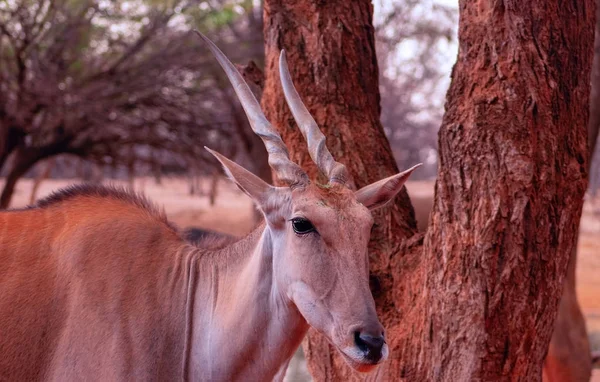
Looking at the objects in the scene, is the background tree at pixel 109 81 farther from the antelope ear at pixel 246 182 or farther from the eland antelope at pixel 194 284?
the antelope ear at pixel 246 182

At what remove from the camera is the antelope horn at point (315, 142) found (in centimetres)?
294

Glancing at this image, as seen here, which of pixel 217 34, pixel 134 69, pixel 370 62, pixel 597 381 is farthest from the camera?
pixel 217 34

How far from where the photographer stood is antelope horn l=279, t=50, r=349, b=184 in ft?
9.64

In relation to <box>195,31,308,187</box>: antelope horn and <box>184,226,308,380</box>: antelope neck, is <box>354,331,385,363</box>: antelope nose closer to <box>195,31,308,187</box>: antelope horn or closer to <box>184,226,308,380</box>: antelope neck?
<box>184,226,308,380</box>: antelope neck

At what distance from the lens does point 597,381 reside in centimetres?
641

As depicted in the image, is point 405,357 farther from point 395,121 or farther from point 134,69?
point 395,121

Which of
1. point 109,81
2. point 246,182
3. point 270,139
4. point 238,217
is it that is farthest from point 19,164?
point 238,217

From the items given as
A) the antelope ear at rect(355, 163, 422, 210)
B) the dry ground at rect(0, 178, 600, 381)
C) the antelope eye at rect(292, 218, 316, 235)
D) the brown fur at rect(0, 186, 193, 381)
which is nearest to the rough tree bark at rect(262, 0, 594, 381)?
the antelope ear at rect(355, 163, 422, 210)

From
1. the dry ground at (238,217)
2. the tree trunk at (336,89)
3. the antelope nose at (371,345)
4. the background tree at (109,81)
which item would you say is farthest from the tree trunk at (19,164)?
the antelope nose at (371,345)

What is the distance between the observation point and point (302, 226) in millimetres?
2734

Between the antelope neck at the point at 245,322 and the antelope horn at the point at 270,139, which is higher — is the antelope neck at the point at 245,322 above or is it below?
below

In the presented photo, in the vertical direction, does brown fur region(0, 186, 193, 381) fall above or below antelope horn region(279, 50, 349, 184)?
below

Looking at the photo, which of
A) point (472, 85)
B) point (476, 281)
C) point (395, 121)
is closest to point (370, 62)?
point (472, 85)

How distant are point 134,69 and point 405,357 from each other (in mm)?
7092
